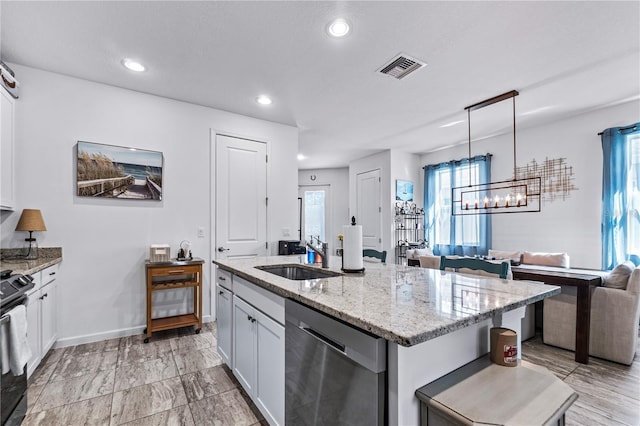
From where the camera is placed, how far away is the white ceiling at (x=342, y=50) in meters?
2.15

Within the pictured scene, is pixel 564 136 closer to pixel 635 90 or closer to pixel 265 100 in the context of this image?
pixel 635 90

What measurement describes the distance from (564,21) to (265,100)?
9.33ft

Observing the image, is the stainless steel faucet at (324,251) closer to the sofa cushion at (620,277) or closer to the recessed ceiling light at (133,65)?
the recessed ceiling light at (133,65)

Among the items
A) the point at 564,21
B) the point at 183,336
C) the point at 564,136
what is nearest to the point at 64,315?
the point at 183,336

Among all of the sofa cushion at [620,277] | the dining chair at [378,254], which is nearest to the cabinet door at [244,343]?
the dining chair at [378,254]

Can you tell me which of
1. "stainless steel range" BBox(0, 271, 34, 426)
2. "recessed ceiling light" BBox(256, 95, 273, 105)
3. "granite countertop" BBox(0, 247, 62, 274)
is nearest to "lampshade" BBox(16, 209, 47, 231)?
"granite countertop" BBox(0, 247, 62, 274)

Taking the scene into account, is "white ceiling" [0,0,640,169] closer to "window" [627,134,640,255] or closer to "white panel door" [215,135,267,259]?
"white panel door" [215,135,267,259]

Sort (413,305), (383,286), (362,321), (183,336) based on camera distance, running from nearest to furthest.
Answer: (362,321), (413,305), (383,286), (183,336)

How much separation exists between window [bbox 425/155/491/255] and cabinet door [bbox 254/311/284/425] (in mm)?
4528

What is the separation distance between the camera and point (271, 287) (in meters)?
1.58

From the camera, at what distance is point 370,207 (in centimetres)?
658

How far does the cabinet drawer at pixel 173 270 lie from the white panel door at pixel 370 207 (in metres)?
3.87

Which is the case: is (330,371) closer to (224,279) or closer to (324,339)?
(324,339)

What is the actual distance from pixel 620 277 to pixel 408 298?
107 inches
